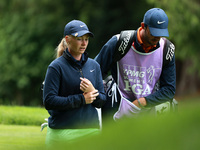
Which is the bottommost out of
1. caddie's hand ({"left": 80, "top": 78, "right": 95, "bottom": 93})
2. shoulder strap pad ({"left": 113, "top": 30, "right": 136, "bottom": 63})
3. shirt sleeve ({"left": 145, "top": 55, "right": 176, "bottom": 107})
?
shirt sleeve ({"left": 145, "top": 55, "right": 176, "bottom": 107})

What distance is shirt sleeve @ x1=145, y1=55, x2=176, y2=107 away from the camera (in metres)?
5.05

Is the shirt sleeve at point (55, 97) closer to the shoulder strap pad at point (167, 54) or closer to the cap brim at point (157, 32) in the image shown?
the cap brim at point (157, 32)

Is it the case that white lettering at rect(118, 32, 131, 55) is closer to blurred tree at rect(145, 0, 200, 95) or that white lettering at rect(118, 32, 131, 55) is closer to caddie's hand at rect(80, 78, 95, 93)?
caddie's hand at rect(80, 78, 95, 93)

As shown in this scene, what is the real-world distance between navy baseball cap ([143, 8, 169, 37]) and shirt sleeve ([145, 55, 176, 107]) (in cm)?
44

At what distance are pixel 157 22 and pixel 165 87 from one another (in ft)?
2.47

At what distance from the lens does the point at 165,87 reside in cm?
512

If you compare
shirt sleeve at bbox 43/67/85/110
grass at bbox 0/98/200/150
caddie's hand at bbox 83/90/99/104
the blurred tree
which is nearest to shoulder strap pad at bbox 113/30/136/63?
caddie's hand at bbox 83/90/99/104

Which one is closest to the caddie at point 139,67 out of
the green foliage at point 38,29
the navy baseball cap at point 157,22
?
the navy baseball cap at point 157,22

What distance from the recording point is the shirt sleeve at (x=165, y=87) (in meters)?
5.05

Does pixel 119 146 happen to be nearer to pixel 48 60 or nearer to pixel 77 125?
pixel 77 125

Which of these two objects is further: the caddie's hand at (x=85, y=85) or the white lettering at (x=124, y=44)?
the white lettering at (x=124, y=44)

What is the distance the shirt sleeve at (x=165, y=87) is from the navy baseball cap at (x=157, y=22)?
0.44m

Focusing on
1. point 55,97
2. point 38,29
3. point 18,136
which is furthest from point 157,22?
point 38,29

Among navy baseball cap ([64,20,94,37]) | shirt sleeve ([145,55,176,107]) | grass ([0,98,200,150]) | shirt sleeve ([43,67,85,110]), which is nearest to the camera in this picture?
grass ([0,98,200,150])
